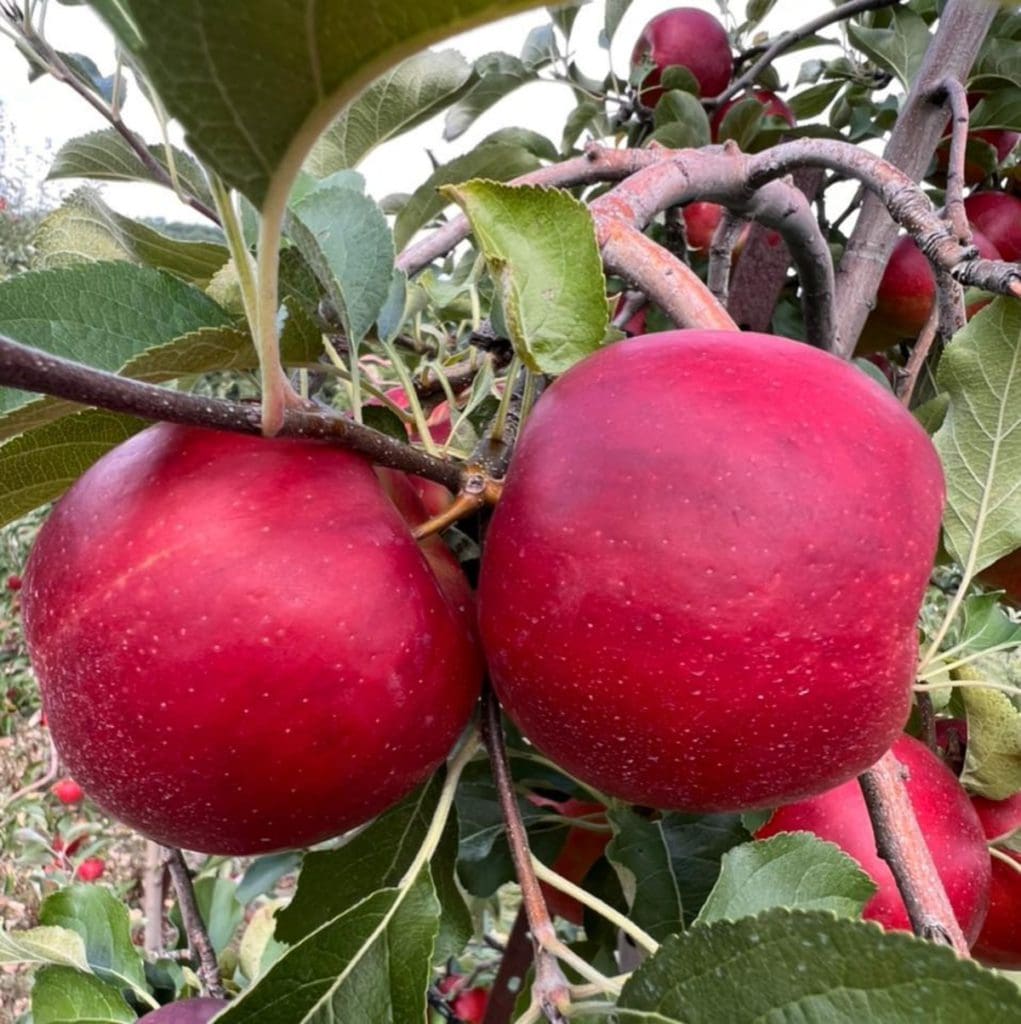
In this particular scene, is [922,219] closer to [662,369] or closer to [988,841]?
[662,369]

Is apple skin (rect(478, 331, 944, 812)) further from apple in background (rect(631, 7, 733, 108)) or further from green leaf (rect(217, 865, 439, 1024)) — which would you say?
apple in background (rect(631, 7, 733, 108))

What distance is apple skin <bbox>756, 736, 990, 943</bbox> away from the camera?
0.55 m

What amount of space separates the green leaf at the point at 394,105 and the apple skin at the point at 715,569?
0.38 metres

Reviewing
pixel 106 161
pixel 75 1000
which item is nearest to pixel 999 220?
pixel 106 161

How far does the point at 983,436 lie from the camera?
528 mm

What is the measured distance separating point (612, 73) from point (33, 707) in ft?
8.25

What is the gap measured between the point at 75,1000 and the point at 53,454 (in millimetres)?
446

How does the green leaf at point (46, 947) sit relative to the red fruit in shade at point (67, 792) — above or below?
above

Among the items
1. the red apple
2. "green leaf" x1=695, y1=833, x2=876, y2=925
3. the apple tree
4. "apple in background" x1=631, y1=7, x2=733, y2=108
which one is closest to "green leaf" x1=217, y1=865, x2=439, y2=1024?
the apple tree

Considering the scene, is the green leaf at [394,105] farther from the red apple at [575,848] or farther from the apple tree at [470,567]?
the red apple at [575,848]

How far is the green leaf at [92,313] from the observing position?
391 millimetres

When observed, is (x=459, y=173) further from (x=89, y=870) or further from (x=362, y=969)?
(x=89, y=870)

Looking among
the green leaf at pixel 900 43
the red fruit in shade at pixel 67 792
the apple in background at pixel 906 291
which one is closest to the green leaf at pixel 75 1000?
the apple in background at pixel 906 291

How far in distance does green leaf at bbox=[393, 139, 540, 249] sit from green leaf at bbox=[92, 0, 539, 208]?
45cm
